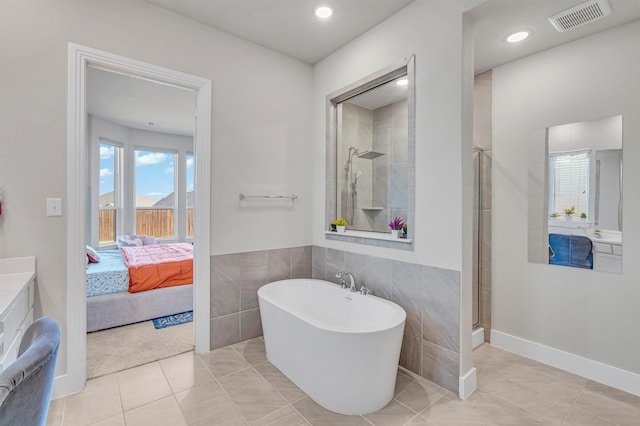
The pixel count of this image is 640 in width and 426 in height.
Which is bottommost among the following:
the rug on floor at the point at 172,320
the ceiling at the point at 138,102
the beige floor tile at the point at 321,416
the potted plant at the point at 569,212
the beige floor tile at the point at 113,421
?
the beige floor tile at the point at 321,416

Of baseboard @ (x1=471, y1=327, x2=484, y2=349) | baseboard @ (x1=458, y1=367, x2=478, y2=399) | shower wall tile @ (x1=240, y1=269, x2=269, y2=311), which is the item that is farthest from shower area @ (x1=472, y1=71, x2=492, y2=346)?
shower wall tile @ (x1=240, y1=269, x2=269, y2=311)

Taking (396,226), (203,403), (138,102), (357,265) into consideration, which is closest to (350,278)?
(357,265)

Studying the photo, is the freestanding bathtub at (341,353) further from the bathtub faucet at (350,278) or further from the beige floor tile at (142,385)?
the beige floor tile at (142,385)

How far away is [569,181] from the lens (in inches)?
95.7

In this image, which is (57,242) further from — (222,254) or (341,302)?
(341,302)

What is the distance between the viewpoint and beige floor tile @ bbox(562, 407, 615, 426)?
1788mm

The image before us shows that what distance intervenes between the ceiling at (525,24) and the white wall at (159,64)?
1.70 metres

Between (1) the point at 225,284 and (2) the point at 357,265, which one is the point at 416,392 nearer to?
(2) the point at 357,265

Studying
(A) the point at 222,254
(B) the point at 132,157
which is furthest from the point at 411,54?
(B) the point at 132,157

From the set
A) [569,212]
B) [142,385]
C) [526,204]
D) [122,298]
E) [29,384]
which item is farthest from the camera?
[122,298]

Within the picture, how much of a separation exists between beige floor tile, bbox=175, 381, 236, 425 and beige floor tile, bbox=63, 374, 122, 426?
38cm

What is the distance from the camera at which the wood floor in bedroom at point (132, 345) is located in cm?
242

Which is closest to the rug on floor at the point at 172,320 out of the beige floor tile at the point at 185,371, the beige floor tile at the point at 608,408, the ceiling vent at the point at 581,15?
the beige floor tile at the point at 185,371

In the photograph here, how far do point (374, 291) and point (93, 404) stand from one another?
2088 millimetres
